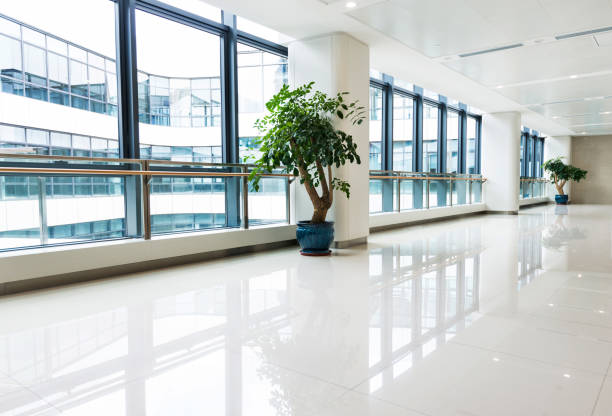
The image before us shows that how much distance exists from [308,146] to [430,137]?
7.11m

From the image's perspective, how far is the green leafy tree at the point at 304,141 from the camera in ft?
18.6

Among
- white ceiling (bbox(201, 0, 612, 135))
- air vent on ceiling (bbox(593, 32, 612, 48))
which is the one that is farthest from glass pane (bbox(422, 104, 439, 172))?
air vent on ceiling (bbox(593, 32, 612, 48))

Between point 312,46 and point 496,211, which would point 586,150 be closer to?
point 496,211

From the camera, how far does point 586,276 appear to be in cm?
455

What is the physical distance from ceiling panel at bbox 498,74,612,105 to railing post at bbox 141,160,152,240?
842 centimetres

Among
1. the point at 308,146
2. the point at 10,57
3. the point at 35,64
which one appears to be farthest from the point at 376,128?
the point at 10,57

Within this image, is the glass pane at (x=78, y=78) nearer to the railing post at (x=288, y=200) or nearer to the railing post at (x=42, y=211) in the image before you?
the railing post at (x=42, y=211)

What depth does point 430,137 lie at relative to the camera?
11.8m

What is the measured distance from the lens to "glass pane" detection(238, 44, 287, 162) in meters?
6.53

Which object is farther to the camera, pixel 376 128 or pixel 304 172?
pixel 376 128

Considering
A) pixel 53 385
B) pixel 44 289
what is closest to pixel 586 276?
pixel 53 385

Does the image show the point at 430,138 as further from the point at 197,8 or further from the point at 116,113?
the point at 116,113

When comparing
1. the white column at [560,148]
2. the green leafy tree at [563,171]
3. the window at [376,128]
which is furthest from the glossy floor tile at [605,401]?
the white column at [560,148]

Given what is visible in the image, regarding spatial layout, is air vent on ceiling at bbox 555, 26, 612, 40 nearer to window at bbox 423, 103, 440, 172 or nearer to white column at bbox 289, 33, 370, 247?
white column at bbox 289, 33, 370, 247
